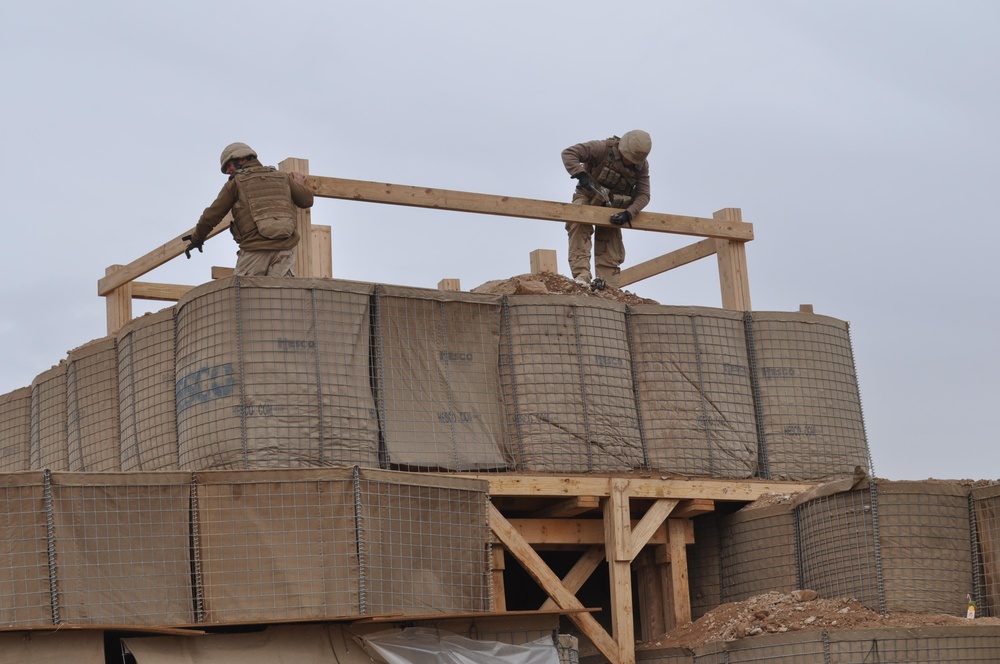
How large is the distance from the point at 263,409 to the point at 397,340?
5.45ft

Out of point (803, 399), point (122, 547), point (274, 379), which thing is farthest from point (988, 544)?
point (122, 547)

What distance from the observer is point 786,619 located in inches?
621

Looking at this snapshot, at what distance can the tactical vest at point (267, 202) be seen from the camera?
1617cm

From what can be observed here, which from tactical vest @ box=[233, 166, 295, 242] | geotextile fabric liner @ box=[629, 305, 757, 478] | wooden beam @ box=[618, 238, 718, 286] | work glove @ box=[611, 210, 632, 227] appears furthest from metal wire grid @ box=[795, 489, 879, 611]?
tactical vest @ box=[233, 166, 295, 242]

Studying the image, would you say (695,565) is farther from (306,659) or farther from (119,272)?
(119,272)

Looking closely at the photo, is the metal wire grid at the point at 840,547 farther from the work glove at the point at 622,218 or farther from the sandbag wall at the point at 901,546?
the work glove at the point at 622,218

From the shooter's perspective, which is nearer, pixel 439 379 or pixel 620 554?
pixel 439 379

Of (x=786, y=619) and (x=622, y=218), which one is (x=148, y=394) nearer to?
(x=622, y=218)

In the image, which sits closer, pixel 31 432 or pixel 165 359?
pixel 165 359

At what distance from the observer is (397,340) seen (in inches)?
645

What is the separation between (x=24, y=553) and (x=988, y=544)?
9294mm

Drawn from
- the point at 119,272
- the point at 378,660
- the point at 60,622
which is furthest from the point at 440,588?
the point at 119,272

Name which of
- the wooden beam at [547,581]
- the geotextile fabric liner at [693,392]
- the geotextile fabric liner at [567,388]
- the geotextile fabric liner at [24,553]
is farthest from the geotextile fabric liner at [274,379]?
the geotextile fabric liner at [693,392]

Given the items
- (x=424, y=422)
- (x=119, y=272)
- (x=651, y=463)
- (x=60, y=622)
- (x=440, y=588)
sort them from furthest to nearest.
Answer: (x=119, y=272) < (x=651, y=463) < (x=424, y=422) < (x=440, y=588) < (x=60, y=622)
